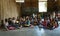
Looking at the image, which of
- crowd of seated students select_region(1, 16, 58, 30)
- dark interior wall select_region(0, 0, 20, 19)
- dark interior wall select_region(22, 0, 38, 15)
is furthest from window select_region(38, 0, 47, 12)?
dark interior wall select_region(0, 0, 20, 19)

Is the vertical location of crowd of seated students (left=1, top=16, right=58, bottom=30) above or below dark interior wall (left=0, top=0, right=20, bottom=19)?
below

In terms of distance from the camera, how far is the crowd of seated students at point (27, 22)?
11.7 feet

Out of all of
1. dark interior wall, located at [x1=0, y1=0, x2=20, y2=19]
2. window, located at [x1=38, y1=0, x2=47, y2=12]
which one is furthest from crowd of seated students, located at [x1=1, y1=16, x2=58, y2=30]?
window, located at [x1=38, y1=0, x2=47, y2=12]

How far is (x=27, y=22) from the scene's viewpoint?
3750 millimetres

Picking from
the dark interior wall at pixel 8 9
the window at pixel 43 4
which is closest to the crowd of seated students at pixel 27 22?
the dark interior wall at pixel 8 9

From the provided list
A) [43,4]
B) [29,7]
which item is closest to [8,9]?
[29,7]

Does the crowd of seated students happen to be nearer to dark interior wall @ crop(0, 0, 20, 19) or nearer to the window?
dark interior wall @ crop(0, 0, 20, 19)

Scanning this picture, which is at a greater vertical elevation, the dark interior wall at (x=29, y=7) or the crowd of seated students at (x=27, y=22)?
the dark interior wall at (x=29, y=7)

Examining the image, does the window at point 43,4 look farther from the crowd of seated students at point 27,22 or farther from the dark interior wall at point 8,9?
the dark interior wall at point 8,9

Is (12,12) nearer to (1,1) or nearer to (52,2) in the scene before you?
(1,1)

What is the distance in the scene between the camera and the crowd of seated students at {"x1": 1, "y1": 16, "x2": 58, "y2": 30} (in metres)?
3.56

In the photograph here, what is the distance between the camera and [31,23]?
378cm

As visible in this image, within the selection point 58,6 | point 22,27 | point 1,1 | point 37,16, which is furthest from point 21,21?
point 58,6

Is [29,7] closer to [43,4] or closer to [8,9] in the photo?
[43,4]
